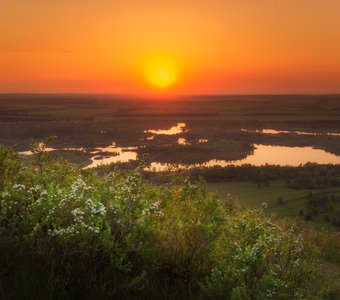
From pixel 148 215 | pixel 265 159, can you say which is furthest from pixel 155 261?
pixel 265 159

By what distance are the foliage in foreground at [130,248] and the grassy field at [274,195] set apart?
27.7m

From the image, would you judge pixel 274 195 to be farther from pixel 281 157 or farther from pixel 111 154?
pixel 111 154

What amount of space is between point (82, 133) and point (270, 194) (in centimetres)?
5163

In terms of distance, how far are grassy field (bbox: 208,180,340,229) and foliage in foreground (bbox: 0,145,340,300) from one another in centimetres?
2775

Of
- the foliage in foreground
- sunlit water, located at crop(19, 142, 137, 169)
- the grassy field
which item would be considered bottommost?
the grassy field

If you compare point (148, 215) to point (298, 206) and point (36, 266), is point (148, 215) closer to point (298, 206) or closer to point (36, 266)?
point (36, 266)

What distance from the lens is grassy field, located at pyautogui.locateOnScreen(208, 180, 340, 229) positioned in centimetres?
3759

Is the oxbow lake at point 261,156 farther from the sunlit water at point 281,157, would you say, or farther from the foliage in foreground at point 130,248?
the foliage in foreground at point 130,248

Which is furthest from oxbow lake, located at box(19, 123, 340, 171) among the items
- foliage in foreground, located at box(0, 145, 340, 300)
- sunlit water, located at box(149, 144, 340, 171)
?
foliage in foreground, located at box(0, 145, 340, 300)

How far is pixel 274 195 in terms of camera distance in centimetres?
4459

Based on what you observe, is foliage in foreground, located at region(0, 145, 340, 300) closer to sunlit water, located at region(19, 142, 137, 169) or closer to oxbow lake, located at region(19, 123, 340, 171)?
oxbow lake, located at region(19, 123, 340, 171)

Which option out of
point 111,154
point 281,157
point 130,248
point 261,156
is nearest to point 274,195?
point 261,156

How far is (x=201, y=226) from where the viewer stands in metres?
7.39

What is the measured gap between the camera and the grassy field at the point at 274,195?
3759 centimetres
